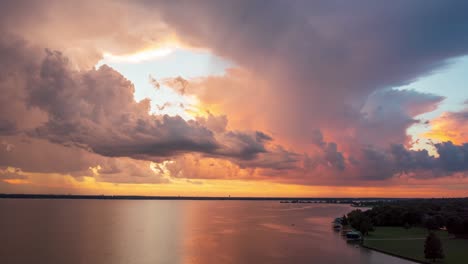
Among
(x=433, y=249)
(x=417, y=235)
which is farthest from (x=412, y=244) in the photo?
(x=433, y=249)

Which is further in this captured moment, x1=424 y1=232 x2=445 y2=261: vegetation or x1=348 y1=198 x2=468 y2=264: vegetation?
x1=348 y1=198 x2=468 y2=264: vegetation

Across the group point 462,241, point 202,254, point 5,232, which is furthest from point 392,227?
point 5,232

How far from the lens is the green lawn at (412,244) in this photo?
82131 millimetres

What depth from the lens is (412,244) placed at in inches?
3974

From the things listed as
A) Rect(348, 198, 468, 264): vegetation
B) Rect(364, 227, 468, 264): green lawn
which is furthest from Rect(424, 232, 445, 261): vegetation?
Rect(364, 227, 468, 264): green lawn

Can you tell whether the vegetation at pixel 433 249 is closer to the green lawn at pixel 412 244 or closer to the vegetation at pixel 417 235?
the vegetation at pixel 417 235

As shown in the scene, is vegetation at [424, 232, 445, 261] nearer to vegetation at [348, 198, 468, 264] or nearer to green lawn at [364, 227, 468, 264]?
vegetation at [348, 198, 468, 264]

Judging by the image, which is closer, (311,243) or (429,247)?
(429,247)

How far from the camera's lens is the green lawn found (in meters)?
82.1

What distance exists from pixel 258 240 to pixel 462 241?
5573 centimetres

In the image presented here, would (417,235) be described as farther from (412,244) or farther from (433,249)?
(433,249)

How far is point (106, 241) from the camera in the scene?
11912 centimetres

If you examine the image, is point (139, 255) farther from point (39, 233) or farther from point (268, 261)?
point (39, 233)

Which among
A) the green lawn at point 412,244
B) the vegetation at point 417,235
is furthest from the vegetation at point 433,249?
the green lawn at point 412,244
